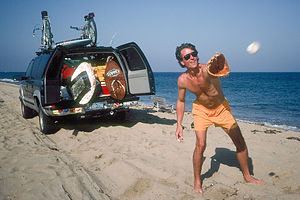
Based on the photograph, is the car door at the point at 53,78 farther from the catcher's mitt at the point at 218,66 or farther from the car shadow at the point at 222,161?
the catcher's mitt at the point at 218,66

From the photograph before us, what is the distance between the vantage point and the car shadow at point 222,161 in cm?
331

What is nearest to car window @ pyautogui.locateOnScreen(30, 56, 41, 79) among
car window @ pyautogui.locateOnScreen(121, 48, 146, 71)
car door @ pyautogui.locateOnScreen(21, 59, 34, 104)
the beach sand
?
car door @ pyautogui.locateOnScreen(21, 59, 34, 104)

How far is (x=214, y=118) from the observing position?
2760mm

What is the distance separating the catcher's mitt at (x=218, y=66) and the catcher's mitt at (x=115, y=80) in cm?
372

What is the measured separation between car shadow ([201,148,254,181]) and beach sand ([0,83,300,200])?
2 centimetres

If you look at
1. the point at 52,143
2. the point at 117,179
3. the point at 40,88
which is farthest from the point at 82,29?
the point at 117,179

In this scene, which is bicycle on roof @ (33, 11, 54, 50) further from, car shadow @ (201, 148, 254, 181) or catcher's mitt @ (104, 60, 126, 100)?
car shadow @ (201, 148, 254, 181)

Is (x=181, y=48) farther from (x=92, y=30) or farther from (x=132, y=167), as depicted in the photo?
(x=92, y=30)

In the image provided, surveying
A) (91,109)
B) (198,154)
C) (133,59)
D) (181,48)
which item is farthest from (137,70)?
(198,154)

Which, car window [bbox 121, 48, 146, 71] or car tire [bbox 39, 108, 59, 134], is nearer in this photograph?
car tire [bbox 39, 108, 59, 134]

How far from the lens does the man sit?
8.59 ft

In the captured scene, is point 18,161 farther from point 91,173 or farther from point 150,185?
point 150,185

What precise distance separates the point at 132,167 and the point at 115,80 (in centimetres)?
292

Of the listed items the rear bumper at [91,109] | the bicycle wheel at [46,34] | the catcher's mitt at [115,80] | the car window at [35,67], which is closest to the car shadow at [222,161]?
the rear bumper at [91,109]
